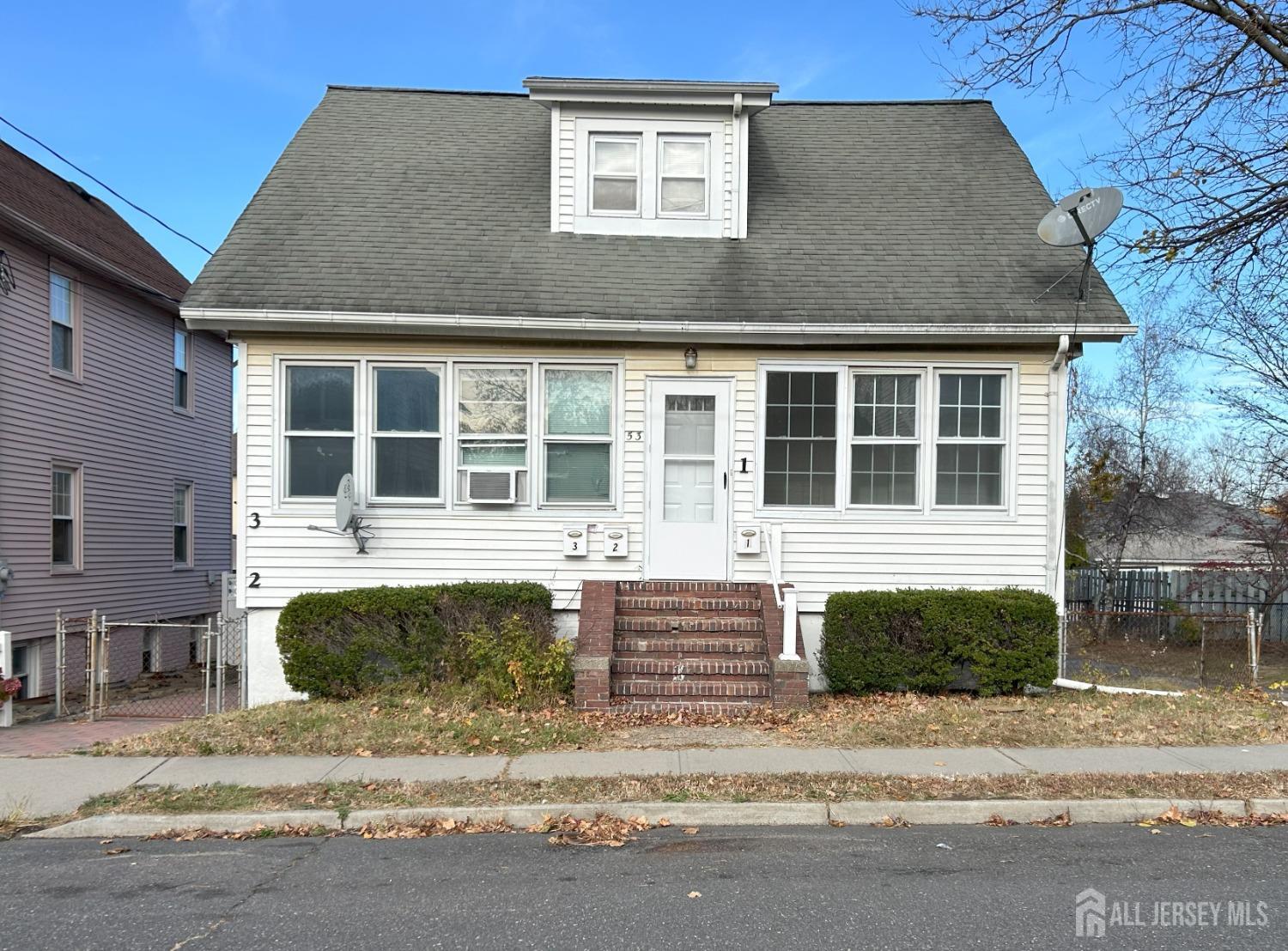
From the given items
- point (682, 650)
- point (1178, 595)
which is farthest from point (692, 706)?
point (1178, 595)

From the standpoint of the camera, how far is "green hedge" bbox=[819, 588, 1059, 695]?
8859mm

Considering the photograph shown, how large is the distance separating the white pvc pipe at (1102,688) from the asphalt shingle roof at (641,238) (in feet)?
12.6

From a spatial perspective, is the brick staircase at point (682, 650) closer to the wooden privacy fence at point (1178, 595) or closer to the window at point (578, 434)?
the window at point (578, 434)

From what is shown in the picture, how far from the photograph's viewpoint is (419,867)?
4906mm

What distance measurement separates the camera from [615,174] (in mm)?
10773

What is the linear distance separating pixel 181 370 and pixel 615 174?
36.7ft

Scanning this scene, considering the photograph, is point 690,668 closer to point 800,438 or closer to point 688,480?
point 688,480

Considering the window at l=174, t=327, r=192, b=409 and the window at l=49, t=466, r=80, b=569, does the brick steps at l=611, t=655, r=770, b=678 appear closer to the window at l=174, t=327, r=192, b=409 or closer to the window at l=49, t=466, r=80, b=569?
the window at l=49, t=466, r=80, b=569

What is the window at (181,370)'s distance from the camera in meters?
17.2

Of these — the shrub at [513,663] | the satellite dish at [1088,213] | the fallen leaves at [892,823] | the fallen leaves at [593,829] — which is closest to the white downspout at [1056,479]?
the satellite dish at [1088,213]

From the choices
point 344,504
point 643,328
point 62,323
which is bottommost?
point 344,504

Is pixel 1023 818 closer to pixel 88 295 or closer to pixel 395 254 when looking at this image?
pixel 395 254

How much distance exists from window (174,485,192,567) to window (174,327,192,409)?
1689mm

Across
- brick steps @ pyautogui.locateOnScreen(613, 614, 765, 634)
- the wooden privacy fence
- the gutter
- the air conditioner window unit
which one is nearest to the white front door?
the gutter
